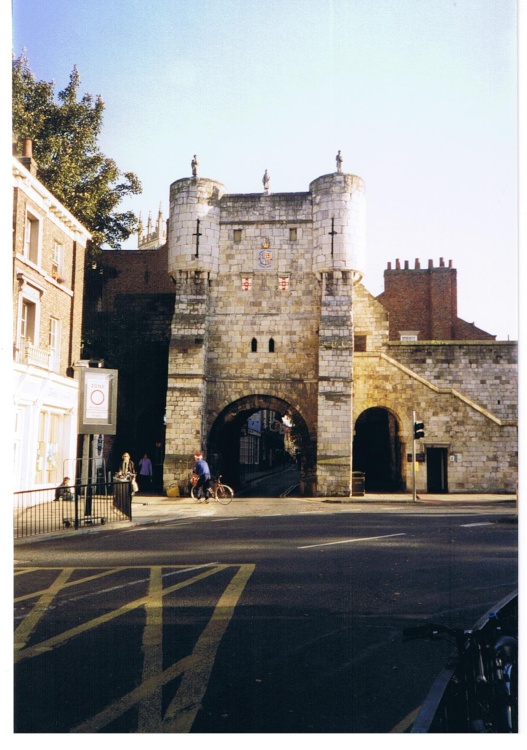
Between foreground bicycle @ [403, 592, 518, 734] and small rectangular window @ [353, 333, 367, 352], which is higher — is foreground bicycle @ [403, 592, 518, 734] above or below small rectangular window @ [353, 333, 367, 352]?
below

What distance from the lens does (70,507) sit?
42.8 feet

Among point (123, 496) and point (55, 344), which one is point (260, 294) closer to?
point (55, 344)

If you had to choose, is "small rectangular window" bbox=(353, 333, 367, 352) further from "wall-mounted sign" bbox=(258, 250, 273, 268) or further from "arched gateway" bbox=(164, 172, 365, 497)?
"wall-mounted sign" bbox=(258, 250, 273, 268)

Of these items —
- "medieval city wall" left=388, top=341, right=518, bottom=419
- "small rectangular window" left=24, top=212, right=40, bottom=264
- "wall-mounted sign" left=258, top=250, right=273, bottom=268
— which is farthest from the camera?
"medieval city wall" left=388, top=341, right=518, bottom=419

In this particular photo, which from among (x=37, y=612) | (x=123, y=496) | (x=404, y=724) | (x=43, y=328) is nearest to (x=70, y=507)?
(x=123, y=496)

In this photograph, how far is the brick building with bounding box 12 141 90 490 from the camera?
890 centimetres

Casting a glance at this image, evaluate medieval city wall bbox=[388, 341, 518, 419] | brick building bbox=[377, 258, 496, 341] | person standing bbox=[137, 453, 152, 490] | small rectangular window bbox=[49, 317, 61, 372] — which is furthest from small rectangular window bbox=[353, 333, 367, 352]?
small rectangular window bbox=[49, 317, 61, 372]

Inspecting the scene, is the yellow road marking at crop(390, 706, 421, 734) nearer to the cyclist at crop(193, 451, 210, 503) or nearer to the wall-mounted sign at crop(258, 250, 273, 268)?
the cyclist at crop(193, 451, 210, 503)

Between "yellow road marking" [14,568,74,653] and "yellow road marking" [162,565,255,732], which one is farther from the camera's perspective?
"yellow road marking" [14,568,74,653]

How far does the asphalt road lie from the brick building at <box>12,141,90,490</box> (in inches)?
104

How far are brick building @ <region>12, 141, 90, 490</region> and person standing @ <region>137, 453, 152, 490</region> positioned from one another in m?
5.89

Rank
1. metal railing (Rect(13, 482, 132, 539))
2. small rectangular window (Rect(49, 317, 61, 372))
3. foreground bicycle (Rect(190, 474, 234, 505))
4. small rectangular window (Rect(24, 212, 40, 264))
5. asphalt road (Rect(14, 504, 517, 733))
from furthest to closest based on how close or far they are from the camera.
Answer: foreground bicycle (Rect(190, 474, 234, 505)) < small rectangular window (Rect(49, 317, 61, 372)) < metal railing (Rect(13, 482, 132, 539)) < small rectangular window (Rect(24, 212, 40, 264)) < asphalt road (Rect(14, 504, 517, 733))

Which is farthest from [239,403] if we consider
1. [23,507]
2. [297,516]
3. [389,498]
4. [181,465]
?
[23,507]

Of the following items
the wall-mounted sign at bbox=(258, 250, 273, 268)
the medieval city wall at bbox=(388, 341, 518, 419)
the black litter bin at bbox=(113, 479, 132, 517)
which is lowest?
the black litter bin at bbox=(113, 479, 132, 517)
